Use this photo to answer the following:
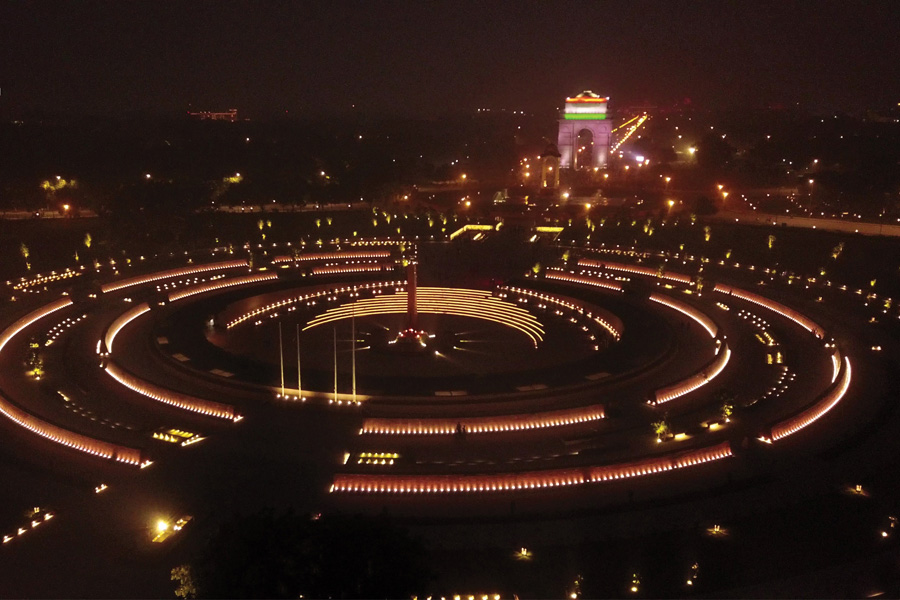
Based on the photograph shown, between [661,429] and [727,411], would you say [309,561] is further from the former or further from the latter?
[727,411]

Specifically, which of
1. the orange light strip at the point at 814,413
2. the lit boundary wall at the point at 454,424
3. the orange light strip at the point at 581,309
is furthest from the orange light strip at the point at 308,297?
the orange light strip at the point at 814,413

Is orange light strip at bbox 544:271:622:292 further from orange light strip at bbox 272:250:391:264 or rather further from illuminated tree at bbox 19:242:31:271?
illuminated tree at bbox 19:242:31:271

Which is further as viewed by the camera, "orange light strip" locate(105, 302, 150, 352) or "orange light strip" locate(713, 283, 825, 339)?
"orange light strip" locate(713, 283, 825, 339)

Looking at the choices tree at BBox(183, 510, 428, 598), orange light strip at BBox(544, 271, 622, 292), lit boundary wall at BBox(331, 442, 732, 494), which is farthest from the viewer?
orange light strip at BBox(544, 271, 622, 292)

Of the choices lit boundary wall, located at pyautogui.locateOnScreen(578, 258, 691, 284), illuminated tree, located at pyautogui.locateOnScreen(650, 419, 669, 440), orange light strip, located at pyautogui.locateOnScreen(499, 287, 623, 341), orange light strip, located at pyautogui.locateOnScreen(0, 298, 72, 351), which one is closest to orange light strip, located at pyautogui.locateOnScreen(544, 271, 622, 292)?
lit boundary wall, located at pyautogui.locateOnScreen(578, 258, 691, 284)

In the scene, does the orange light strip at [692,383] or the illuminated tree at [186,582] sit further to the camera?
the orange light strip at [692,383]

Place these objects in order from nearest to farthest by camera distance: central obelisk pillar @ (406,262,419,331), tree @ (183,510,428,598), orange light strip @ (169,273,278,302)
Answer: tree @ (183,510,428,598), central obelisk pillar @ (406,262,419,331), orange light strip @ (169,273,278,302)

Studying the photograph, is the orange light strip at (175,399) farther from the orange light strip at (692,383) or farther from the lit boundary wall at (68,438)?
the orange light strip at (692,383)

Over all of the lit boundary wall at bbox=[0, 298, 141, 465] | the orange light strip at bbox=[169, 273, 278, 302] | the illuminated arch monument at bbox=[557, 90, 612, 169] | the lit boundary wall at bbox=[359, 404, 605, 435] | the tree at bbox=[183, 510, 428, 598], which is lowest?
the lit boundary wall at bbox=[0, 298, 141, 465]
